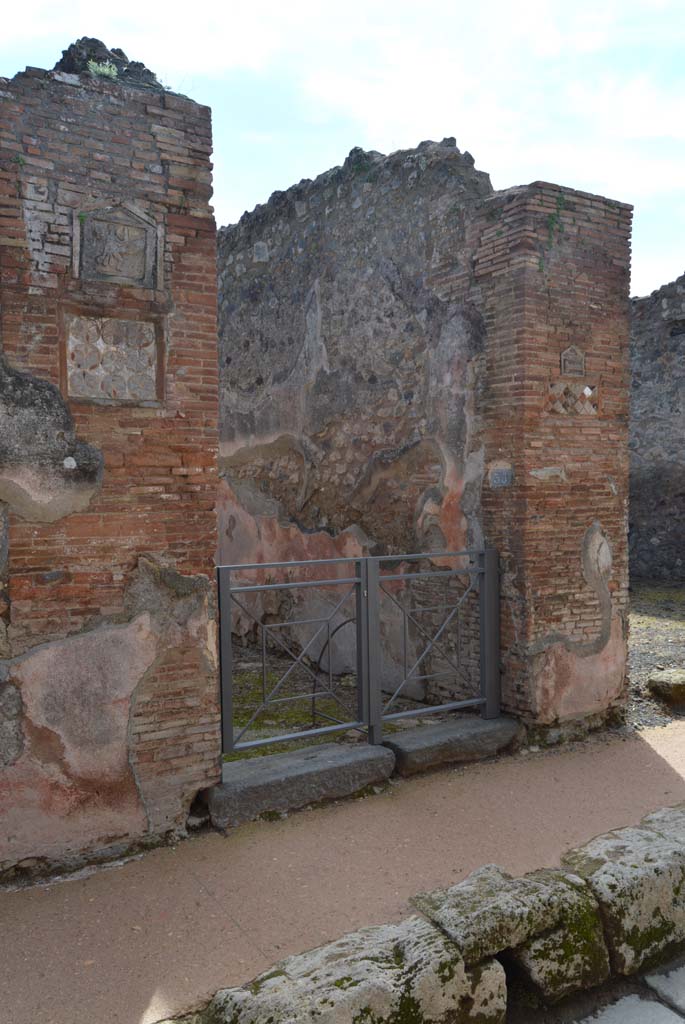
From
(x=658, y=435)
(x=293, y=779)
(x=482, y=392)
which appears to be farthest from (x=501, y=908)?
(x=658, y=435)

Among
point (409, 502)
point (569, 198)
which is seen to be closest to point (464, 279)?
point (569, 198)

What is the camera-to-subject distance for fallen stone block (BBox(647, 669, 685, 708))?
20.0 ft

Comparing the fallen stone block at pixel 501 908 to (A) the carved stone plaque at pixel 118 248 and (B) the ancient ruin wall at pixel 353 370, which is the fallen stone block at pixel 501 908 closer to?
(B) the ancient ruin wall at pixel 353 370

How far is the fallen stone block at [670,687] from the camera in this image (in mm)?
6090

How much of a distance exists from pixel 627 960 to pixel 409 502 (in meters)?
3.56

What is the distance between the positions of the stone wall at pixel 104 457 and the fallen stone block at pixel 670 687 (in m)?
3.65

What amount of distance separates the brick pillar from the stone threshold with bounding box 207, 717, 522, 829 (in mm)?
423

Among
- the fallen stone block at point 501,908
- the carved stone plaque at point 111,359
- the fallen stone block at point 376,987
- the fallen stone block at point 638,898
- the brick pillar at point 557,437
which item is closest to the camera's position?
the fallen stone block at point 376,987

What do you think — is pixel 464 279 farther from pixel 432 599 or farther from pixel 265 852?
pixel 265 852

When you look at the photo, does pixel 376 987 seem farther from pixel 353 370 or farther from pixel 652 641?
pixel 652 641

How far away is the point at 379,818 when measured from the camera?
433 centimetres

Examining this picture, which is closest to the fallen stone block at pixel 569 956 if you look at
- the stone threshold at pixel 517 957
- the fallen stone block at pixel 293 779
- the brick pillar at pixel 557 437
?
the stone threshold at pixel 517 957

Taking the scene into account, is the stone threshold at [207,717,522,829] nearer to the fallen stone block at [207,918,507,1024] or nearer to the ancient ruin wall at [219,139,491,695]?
the ancient ruin wall at [219,139,491,695]

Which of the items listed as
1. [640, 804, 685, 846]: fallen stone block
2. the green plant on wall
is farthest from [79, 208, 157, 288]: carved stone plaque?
[640, 804, 685, 846]: fallen stone block
